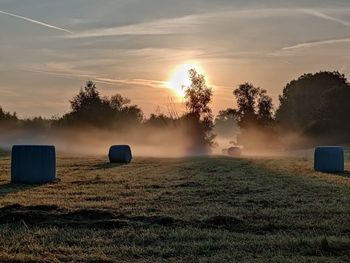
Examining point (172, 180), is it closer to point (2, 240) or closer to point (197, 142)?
point (2, 240)

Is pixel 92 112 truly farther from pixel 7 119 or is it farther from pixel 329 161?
pixel 329 161

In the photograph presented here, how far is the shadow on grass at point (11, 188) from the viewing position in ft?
52.9

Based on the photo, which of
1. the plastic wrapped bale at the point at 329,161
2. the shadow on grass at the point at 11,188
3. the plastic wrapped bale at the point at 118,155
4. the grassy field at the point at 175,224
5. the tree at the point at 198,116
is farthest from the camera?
the tree at the point at 198,116

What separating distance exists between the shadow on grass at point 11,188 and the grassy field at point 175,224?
6 cm

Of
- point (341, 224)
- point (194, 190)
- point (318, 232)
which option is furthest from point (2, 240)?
point (194, 190)

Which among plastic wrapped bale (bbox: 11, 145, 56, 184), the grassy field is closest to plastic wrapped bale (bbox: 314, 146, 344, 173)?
the grassy field

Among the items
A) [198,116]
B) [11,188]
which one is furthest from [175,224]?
[198,116]

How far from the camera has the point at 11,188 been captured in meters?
17.4

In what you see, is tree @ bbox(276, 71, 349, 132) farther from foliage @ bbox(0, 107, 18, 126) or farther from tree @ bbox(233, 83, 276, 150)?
foliage @ bbox(0, 107, 18, 126)

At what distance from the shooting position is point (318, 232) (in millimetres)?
10070

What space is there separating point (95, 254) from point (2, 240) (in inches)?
69.8

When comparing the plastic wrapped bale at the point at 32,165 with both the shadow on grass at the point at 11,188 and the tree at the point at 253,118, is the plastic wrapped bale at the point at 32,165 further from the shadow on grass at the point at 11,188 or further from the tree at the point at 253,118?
the tree at the point at 253,118

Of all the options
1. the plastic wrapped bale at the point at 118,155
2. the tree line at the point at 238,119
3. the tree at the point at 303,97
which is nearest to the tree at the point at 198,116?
the tree line at the point at 238,119

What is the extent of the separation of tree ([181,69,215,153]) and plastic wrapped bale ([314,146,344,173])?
52.4 meters
